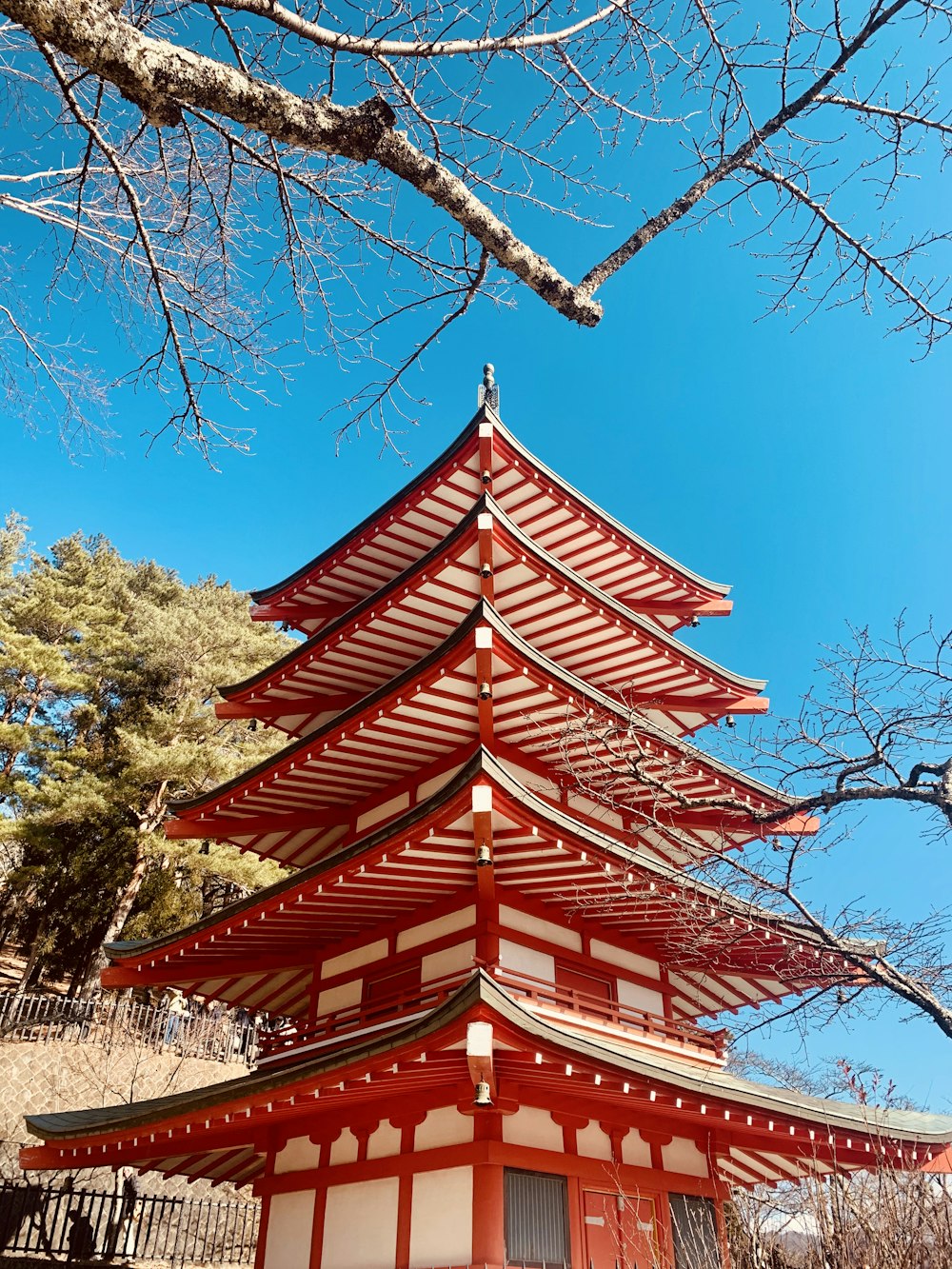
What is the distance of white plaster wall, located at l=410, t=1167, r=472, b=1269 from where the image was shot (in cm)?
726

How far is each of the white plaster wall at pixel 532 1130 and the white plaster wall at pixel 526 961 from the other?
118 cm

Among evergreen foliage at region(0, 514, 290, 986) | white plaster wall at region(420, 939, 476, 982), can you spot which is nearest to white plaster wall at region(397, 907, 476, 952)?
white plaster wall at region(420, 939, 476, 982)

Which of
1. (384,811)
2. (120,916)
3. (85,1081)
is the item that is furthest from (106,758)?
(384,811)

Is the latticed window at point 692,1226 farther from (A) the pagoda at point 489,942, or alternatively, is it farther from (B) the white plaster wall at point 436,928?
(B) the white plaster wall at point 436,928

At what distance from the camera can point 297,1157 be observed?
9602 mm

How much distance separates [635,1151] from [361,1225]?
2866 mm

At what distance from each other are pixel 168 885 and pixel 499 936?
695 inches

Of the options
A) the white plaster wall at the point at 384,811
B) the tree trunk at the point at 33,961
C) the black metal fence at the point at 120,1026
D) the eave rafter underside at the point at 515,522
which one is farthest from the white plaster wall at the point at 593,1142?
the tree trunk at the point at 33,961

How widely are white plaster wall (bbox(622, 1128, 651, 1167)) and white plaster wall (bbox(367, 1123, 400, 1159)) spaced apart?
2.31 metres

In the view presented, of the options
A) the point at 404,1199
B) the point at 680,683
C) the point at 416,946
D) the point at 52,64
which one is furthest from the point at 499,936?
the point at 52,64

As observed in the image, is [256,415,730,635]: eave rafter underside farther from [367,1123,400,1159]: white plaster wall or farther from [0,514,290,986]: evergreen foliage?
[0,514,290,986]: evergreen foliage

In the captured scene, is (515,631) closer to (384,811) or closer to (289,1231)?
(384,811)

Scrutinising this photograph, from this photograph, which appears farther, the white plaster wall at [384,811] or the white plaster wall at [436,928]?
the white plaster wall at [384,811]

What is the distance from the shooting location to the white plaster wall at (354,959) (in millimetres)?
9906
